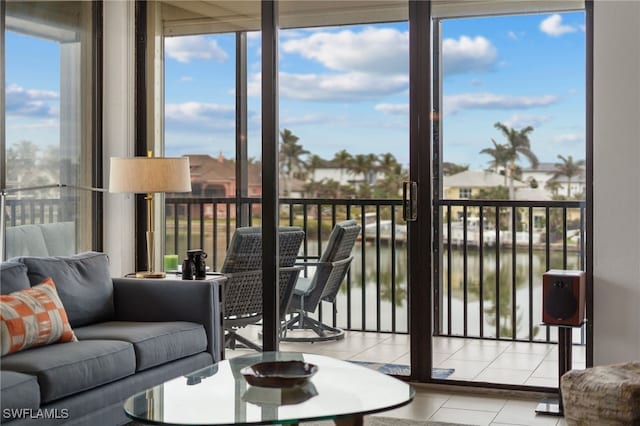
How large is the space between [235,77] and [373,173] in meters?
1.13

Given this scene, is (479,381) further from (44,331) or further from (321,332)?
(44,331)

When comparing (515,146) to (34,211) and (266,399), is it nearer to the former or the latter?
(266,399)

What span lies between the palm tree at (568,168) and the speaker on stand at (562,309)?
22.3 inches

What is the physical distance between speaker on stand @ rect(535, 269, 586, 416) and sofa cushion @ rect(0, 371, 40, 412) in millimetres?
2522

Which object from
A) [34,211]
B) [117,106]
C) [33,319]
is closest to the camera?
[33,319]

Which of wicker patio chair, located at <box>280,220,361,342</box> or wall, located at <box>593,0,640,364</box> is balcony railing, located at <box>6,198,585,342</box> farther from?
wall, located at <box>593,0,640,364</box>

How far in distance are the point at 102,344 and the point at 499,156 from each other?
246 cm

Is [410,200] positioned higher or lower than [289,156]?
lower

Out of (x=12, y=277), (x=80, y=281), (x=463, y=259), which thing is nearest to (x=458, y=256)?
(x=463, y=259)

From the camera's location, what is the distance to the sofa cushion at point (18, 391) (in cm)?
322

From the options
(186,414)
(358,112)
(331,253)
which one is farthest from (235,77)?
(186,414)

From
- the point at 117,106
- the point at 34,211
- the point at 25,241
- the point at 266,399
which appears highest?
the point at 117,106

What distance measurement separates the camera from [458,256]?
16.5 feet

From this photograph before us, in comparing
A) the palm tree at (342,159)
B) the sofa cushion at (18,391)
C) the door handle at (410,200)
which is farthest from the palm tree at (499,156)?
the sofa cushion at (18,391)
